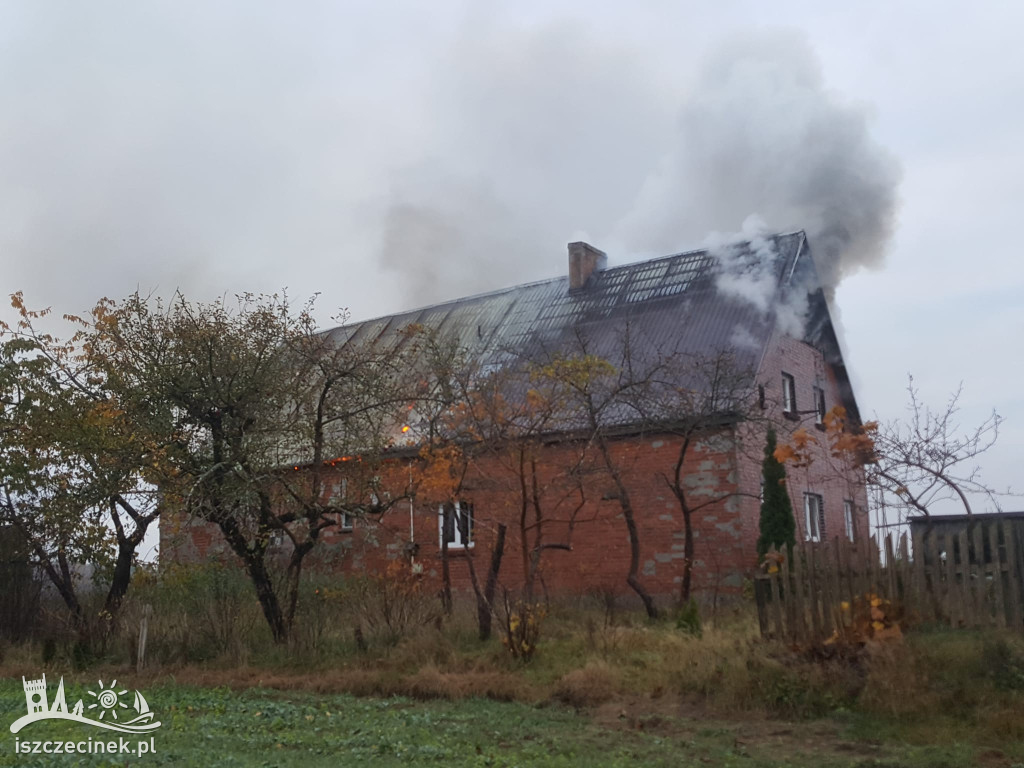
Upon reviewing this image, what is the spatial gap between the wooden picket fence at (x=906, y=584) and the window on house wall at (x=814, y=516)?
429 inches

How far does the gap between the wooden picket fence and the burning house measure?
14.6 ft

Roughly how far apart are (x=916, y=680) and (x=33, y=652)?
13594 millimetres

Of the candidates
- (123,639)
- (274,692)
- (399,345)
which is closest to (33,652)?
(123,639)

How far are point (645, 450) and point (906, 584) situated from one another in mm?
9405

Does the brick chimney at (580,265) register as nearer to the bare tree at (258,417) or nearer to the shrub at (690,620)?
the bare tree at (258,417)

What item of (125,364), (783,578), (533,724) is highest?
(125,364)

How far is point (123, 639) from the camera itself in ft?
47.4

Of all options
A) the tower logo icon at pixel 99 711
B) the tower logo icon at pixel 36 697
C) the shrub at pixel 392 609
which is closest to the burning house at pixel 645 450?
the shrub at pixel 392 609

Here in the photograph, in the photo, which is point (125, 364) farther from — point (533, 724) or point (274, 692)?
point (533, 724)

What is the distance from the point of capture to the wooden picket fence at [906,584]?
32.0 feet

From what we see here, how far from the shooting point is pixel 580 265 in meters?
25.8

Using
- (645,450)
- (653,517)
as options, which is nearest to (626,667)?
(653,517)

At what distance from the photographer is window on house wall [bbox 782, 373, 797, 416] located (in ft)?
69.8

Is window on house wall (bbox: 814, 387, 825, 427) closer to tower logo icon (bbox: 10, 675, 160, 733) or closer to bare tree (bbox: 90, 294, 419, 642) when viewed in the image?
bare tree (bbox: 90, 294, 419, 642)
